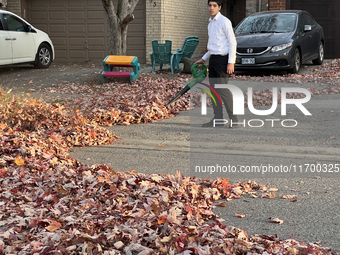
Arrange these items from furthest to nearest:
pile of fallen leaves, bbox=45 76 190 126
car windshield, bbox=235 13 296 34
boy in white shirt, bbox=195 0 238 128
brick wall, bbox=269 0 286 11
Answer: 1. brick wall, bbox=269 0 286 11
2. car windshield, bbox=235 13 296 34
3. pile of fallen leaves, bbox=45 76 190 126
4. boy in white shirt, bbox=195 0 238 128

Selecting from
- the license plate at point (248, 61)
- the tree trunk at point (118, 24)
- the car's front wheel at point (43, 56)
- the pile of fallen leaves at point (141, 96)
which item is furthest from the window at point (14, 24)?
the license plate at point (248, 61)

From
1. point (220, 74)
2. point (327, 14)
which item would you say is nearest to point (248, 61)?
point (220, 74)

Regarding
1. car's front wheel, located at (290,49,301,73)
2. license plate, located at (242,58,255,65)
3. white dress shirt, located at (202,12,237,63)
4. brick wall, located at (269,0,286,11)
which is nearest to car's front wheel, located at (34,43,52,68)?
license plate, located at (242,58,255,65)

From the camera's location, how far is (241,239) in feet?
10.8

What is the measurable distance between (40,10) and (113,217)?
17.1m

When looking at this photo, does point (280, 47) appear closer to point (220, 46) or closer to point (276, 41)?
point (276, 41)

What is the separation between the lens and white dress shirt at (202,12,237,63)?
688cm

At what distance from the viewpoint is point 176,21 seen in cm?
1917

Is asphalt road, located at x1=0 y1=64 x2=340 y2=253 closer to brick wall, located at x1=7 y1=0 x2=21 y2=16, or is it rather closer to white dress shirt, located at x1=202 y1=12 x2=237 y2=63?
white dress shirt, located at x1=202 y1=12 x2=237 y2=63

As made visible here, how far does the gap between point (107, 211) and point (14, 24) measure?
41.8ft

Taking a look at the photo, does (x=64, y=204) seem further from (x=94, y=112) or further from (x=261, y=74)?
(x=261, y=74)

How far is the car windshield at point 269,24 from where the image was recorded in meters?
13.8

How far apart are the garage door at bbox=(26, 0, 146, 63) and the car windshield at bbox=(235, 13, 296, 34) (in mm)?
5045

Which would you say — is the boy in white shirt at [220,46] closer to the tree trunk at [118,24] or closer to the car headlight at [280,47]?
the car headlight at [280,47]
